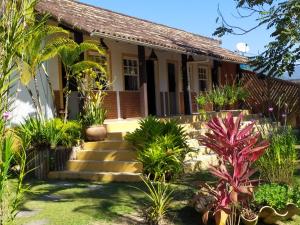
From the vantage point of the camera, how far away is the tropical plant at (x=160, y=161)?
9425mm

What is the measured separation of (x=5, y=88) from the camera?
11.6 feet

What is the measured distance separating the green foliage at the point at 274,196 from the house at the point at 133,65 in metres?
6.20

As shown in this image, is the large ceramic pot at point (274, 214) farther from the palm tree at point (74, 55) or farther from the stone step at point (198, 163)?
the palm tree at point (74, 55)

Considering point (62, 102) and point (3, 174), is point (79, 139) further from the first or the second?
point (3, 174)

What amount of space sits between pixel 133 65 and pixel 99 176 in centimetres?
759

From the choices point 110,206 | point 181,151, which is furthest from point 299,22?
point 110,206

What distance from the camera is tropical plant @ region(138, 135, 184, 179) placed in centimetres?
943

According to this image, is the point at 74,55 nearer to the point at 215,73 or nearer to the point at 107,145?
the point at 107,145

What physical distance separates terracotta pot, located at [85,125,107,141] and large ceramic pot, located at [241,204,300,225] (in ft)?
19.2

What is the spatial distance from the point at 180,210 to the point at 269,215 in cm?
134

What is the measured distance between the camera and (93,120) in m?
11.7

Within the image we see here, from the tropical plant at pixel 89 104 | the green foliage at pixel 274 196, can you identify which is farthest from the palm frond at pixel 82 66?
the green foliage at pixel 274 196

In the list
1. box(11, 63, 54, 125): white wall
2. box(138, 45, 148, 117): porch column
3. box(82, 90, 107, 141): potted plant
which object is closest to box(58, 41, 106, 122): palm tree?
box(82, 90, 107, 141): potted plant

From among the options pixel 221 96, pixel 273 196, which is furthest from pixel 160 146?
pixel 221 96
